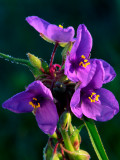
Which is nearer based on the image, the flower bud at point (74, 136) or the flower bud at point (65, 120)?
the flower bud at point (65, 120)

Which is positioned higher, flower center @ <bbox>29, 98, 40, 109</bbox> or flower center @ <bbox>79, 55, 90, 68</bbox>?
flower center @ <bbox>79, 55, 90, 68</bbox>

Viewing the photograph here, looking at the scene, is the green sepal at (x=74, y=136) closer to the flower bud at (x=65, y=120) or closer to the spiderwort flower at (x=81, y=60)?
the flower bud at (x=65, y=120)

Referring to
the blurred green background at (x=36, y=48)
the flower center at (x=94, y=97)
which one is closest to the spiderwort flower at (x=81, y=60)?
the flower center at (x=94, y=97)

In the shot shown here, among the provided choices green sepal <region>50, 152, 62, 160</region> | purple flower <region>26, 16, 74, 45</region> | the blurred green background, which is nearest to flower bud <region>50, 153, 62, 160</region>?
green sepal <region>50, 152, 62, 160</region>

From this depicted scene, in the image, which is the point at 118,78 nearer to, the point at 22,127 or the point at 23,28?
the point at 22,127

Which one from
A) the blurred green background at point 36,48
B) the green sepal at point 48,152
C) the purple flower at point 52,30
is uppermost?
the purple flower at point 52,30

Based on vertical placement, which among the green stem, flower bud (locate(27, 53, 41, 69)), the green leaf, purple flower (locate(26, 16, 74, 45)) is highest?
purple flower (locate(26, 16, 74, 45))

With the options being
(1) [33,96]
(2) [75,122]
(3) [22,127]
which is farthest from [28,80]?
(1) [33,96]

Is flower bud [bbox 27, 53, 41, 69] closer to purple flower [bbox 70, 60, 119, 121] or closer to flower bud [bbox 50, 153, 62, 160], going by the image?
purple flower [bbox 70, 60, 119, 121]
